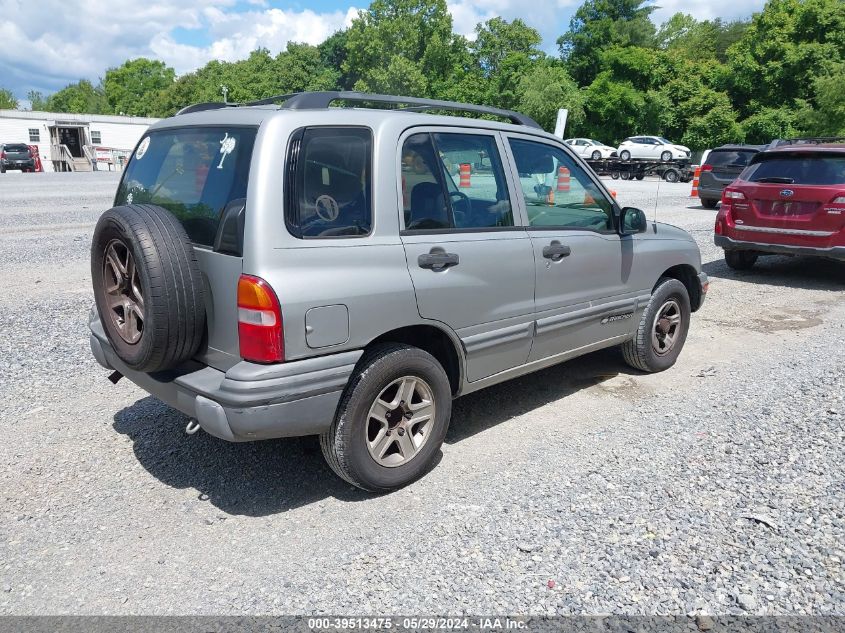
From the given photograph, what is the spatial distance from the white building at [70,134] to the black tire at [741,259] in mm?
41975

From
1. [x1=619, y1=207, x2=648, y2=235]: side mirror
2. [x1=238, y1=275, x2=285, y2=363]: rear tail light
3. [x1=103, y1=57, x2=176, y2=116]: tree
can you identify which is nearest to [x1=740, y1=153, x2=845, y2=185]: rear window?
[x1=619, y1=207, x2=648, y2=235]: side mirror

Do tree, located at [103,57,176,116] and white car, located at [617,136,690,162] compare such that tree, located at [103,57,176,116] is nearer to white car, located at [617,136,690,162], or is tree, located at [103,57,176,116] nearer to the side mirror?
white car, located at [617,136,690,162]

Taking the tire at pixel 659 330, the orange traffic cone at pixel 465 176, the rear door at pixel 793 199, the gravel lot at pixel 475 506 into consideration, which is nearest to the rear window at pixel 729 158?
the rear door at pixel 793 199

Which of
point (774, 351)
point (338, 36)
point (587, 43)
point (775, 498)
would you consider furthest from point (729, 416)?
point (338, 36)

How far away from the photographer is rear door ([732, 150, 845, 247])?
26.5 feet

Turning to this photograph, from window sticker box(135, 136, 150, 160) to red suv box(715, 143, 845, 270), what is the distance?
7.66 metres

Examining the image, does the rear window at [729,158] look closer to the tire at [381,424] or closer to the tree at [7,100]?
the tire at [381,424]

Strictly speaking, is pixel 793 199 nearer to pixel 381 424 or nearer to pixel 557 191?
pixel 557 191

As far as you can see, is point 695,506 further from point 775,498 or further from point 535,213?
point 535,213

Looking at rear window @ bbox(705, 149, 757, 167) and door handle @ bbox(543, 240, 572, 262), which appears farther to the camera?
rear window @ bbox(705, 149, 757, 167)

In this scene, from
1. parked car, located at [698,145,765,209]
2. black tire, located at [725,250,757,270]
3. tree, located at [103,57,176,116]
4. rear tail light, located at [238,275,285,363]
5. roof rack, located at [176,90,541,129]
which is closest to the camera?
rear tail light, located at [238,275,285,363]

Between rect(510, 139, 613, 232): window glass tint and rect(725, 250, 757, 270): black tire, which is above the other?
rect(510, 139, 613, 232): window glass tint

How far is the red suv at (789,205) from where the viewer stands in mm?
8055

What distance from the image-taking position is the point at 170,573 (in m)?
2.86
